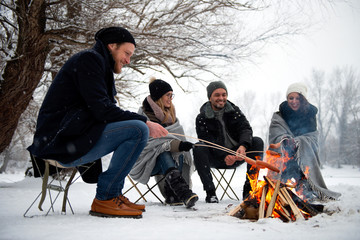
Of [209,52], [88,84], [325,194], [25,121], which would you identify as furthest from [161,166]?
[25,121]

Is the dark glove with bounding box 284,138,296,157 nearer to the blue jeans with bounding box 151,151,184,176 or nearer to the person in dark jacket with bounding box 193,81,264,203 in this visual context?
the person in dark jacket with bounding box 193,81,264,203

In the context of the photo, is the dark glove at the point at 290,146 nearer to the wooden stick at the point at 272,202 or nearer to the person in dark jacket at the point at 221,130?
the person in dark jacket at the point at 221,130

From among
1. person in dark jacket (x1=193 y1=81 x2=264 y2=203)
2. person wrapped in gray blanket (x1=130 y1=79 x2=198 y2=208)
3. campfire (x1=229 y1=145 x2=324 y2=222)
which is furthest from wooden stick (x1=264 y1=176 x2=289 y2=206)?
person in dark jacket (x1=193 y1=81 x2=264 y2=203)

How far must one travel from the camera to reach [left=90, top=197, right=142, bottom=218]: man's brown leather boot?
2.04 m

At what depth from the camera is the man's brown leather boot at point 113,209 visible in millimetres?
2035

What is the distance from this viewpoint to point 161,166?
10.2 feet

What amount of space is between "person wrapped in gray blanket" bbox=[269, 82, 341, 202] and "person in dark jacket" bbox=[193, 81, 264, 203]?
0.33 m

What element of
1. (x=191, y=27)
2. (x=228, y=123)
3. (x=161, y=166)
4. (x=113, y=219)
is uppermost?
(x=191, y=27)

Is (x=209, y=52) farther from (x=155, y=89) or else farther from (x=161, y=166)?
(x=161, y=166)

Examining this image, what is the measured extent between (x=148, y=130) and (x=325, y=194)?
2322 millimetres

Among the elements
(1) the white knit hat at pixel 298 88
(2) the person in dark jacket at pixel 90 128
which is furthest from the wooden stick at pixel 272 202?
(1) the white knit hat at pixel 298 88

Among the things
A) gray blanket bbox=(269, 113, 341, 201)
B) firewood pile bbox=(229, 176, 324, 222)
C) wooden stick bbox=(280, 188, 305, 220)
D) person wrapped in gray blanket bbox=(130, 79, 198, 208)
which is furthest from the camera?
gray blanket bbox=(269, 113, 341, 201)

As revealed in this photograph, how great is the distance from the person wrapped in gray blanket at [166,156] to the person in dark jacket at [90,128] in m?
0.77

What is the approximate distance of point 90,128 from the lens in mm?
1994
